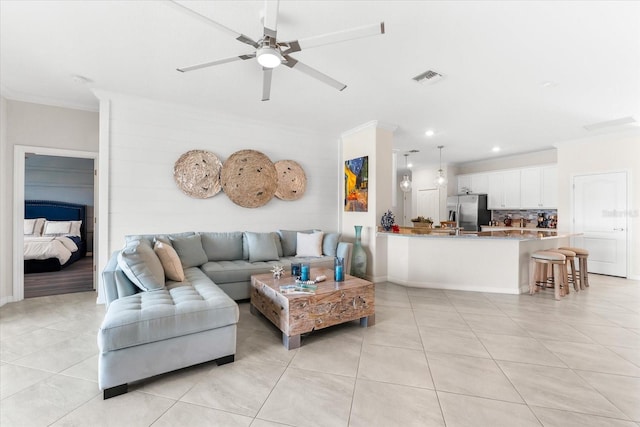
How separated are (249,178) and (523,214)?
22.2ft

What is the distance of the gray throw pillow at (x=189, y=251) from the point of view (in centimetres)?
361

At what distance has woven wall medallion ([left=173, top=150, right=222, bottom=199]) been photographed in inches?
161

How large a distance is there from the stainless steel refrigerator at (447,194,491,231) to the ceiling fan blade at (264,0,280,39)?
659 cm

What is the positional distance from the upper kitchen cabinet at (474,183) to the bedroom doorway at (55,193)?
27.0ft

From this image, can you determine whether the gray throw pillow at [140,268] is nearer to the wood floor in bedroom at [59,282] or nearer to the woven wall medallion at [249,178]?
the woven wall medallion at [249,178]

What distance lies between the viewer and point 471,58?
8.76ft

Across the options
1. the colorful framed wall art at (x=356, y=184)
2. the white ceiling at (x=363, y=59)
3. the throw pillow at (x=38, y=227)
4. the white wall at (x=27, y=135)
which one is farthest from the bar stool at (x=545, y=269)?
the throw pillow at (x=38, y=227)

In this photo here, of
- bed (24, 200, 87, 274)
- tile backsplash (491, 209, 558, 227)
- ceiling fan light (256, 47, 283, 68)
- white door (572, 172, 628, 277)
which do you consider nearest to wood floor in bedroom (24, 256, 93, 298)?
bed (24, 200, 87, 274)

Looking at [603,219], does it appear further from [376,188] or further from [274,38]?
[274,38]

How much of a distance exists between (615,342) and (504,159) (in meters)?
5.57

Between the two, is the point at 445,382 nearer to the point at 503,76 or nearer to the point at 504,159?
the point at 503,76

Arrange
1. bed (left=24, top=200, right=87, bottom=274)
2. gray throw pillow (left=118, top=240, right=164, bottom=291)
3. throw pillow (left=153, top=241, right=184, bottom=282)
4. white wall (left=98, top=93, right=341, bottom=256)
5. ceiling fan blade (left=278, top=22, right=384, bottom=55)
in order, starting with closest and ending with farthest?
ceiling fan blade (left=278, top=22, right=384, bottom=55), gray throw pillow (left=118, top=240, right=164, bottom=291), throw pillow (left=153, top=241, right=184, bottom=282), white wall (left=98, top=93, right=341, bottom=256), bed (left=24, top=200, right=87, bottom=274)

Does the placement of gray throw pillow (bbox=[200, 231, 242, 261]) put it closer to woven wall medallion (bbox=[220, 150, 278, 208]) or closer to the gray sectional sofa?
the gray sectional sofa

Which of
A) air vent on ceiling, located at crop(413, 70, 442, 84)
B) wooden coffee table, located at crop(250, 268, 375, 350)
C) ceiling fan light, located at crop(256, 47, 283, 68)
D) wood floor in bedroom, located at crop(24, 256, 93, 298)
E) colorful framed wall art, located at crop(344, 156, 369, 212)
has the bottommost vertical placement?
wood floor in bedroom, located at crop(24, 256, 93, 298)
